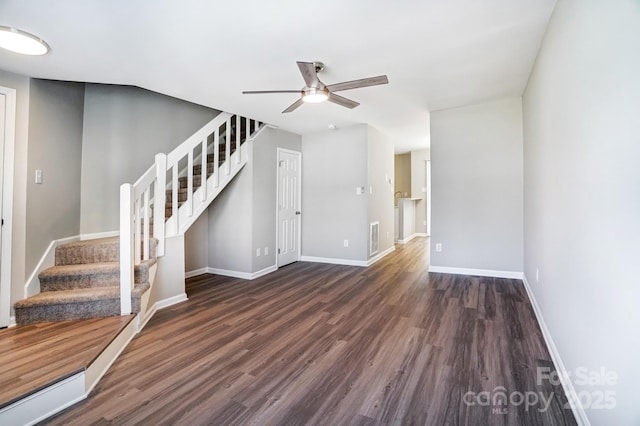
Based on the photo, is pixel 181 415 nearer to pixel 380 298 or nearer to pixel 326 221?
pixel 380 298

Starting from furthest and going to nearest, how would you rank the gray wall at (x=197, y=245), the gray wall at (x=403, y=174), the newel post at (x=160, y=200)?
the gray wall at (x=403, y=174)
the gray wall at (x=197, y=245)
the newel post at (x=160, y=200)

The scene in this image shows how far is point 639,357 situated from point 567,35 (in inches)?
71.9

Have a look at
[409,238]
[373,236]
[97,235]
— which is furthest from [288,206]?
[409,238]

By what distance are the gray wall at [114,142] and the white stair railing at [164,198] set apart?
48 cm

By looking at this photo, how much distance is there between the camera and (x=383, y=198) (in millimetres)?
5969

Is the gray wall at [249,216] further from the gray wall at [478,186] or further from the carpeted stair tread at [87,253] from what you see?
the gray wall at [478,186]

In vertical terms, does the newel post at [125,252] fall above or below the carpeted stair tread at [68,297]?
above

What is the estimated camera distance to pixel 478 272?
429 centimetres

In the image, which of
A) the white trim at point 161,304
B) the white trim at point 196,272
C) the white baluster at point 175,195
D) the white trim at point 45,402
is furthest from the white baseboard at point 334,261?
the white trim at point 45,402

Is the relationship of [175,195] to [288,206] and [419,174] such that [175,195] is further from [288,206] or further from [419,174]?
[419,174]

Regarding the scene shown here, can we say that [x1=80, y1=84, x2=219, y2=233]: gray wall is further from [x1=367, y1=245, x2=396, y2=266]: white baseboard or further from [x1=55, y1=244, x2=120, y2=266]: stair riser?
[x1=367, y1=245, x2=396, y2=266]: white baseboard

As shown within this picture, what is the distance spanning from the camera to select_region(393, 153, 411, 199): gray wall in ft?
29.7

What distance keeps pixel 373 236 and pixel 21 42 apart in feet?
16.0

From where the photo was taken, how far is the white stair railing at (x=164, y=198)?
8.53 feet
